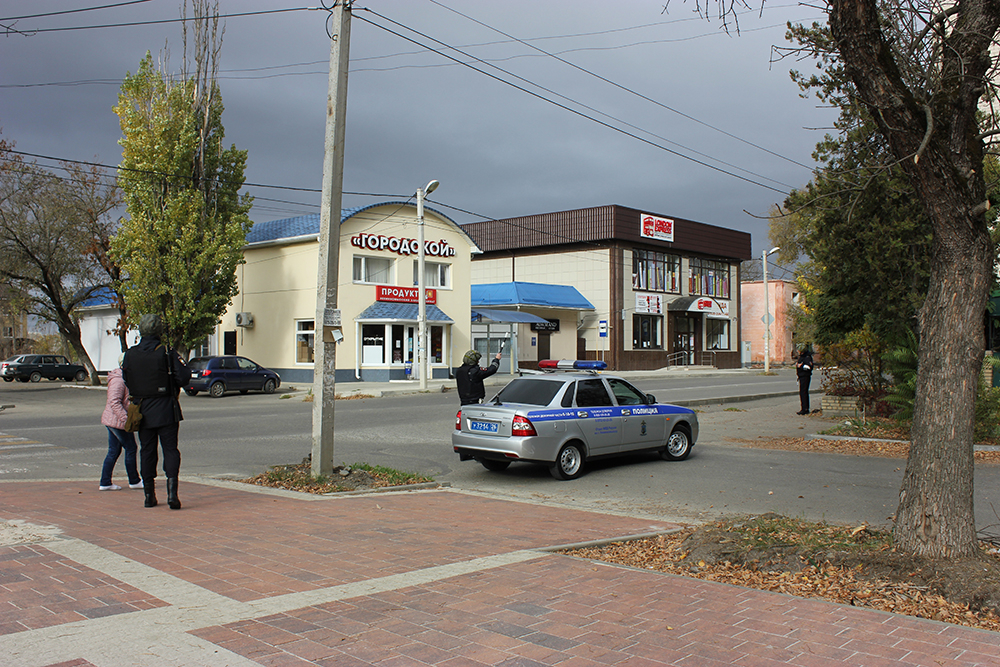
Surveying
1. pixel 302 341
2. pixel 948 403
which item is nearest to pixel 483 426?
pixel 948 403

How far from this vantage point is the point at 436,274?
3875 cm

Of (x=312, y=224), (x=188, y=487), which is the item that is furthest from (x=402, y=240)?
(x=188, y=487)

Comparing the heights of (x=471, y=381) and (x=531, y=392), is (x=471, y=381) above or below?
above

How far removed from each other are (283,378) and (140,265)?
8.42 m

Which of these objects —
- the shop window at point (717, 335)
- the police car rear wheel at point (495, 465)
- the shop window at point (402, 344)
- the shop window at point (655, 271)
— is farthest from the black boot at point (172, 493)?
the shop window at point (717, 335)

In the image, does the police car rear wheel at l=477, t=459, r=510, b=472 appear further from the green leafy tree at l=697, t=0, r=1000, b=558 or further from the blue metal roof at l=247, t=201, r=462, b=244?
the blue metal roof at l=247, t=201, r=462, b=244

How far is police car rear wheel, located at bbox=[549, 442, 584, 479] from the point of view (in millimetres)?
10961

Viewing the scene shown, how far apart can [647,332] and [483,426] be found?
4369cm

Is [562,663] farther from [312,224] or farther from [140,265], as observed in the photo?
[312,224]

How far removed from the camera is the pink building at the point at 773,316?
67.3 m

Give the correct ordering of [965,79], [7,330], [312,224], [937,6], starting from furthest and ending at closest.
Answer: [7,330] → [312,224] → [937,6] → [965,79]

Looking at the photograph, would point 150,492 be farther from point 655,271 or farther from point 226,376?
point 655,271

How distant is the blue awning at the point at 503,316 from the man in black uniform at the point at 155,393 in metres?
33.5

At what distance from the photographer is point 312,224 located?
3641 centimetres
